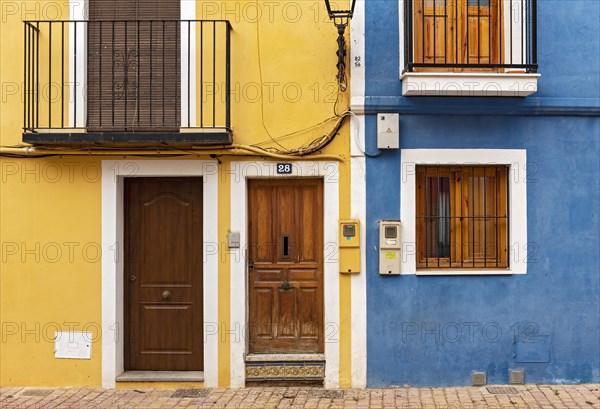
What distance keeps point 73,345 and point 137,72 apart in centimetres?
329

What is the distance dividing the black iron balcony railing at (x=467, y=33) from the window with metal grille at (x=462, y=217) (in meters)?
1.26

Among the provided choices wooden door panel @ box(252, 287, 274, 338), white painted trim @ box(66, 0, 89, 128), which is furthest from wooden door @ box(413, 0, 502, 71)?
white painted trim @ box(66, 0, 89, 128)

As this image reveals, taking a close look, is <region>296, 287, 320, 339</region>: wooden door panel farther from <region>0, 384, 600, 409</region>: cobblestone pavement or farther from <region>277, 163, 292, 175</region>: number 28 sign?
<region>277, 163, 292, 175</region>: number 28 sign

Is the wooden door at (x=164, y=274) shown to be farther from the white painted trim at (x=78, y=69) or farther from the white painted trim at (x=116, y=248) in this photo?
the white painted trim at (x=78, y=69)

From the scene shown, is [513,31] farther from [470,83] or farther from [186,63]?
[186,63]

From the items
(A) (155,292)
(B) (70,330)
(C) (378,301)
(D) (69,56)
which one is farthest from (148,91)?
(C) (378,301)

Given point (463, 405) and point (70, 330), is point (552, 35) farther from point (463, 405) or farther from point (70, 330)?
point (70, 330)

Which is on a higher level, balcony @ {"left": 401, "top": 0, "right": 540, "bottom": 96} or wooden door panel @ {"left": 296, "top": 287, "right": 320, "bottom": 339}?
balcony @ {"left": 401, "top": 0, "right": 540, "bottom": 96}

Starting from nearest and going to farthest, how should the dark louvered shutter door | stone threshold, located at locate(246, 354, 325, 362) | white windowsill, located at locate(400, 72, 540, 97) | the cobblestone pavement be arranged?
the cobblestone pavement → white windowsill, located at locate(400, 72, 540, 97) → stone threshold, located at locate(246, 354, 325, 362) → the dark louvered shutter door

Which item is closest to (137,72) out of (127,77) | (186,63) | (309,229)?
(127,77)

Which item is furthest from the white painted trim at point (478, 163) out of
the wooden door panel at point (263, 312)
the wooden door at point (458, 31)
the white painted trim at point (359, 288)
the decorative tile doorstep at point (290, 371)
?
the wooden door panel at point (263, 312)

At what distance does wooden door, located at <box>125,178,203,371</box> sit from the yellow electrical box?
68.4 inches

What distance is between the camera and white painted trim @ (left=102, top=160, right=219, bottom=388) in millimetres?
7488

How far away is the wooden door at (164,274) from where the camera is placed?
7.76m
